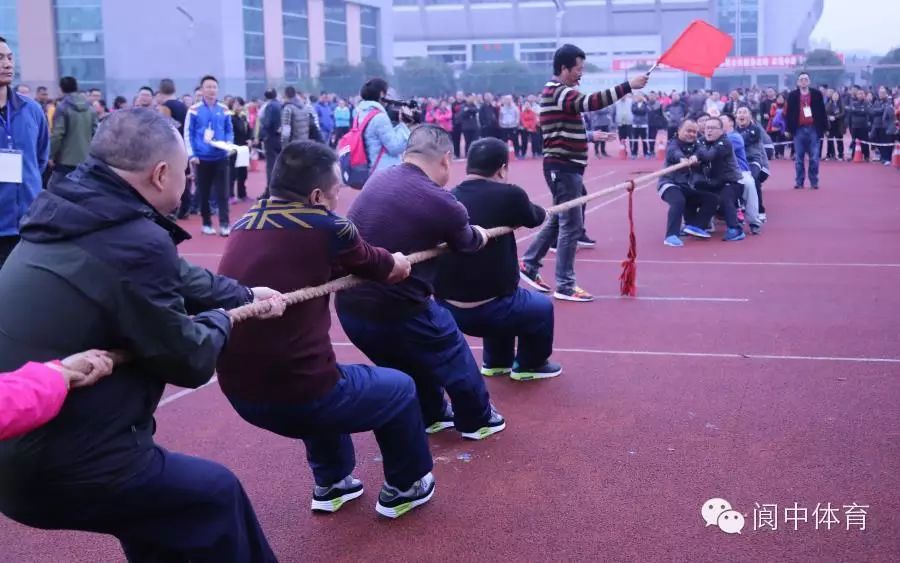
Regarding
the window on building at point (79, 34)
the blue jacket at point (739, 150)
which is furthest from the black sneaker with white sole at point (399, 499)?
the window on building at point (79, 34)

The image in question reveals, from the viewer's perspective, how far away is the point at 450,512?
4688mm

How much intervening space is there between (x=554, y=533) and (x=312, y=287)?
150 centimetres

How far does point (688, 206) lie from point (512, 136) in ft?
59.2

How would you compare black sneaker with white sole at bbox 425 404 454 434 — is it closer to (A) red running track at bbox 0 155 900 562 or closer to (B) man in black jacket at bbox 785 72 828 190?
(A) red running track at bbox 0 155 900 562

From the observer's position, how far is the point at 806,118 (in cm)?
1823

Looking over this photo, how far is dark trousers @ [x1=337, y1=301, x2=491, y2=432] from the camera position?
5.07 meters

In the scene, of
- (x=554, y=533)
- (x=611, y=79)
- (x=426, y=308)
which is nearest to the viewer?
(x=554, y=533)

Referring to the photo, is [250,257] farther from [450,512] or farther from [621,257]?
[621,257]

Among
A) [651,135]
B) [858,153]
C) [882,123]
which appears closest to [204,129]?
[882,123]

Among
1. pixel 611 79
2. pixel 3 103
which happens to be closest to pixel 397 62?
pixel 611 79

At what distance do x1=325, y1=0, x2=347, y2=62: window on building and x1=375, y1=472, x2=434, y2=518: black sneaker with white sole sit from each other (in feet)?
205

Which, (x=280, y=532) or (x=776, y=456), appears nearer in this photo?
(x=280, y=532)

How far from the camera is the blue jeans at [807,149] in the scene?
18.5 meters

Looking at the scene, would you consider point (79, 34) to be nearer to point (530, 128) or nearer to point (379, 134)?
point (530, 128)
